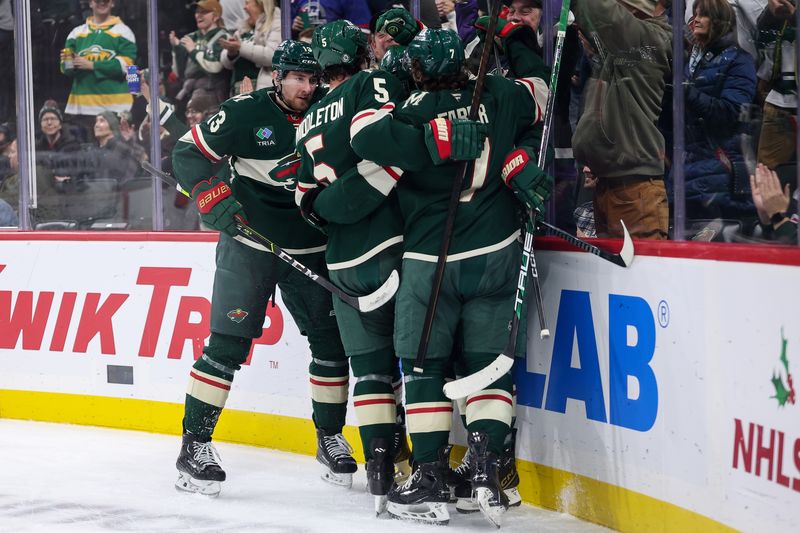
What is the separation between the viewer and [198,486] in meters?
3.59

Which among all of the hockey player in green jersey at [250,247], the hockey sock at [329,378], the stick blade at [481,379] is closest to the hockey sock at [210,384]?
the hockey player in green jersey at [250,247]

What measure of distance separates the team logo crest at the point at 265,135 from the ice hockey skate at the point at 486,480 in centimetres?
113

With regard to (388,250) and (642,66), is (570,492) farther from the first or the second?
(642,66)

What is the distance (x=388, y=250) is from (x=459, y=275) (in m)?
0.25

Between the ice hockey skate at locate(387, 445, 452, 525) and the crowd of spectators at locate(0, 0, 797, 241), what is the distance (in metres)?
0.84

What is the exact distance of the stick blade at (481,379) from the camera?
3010 millimetres

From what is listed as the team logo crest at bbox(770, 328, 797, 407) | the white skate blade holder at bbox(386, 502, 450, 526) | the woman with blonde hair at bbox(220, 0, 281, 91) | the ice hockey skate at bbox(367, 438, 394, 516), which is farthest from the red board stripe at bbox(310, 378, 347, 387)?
the team logo crest at bbox(770, 328, 797, 407)

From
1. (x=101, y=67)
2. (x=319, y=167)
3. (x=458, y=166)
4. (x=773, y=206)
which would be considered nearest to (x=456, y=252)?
(x=458, y=166)

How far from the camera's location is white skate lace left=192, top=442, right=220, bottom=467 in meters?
3.60

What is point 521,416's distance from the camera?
3428mm

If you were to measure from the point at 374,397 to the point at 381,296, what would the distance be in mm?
309

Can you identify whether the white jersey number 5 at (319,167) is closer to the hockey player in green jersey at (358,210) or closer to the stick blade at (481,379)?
the hockey player in green jersey at (358,210)

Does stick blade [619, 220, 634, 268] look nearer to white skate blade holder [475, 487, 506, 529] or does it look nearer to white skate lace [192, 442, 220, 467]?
white skate blade holder [475, 487, 506, 529]

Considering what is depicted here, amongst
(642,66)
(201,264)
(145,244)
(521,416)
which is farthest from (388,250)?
(145,244)
